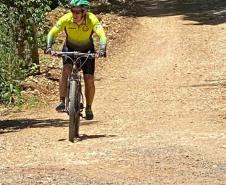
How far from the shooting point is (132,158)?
739cm

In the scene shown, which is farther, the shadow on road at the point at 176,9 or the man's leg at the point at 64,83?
the shadow on road at the point at 176,9

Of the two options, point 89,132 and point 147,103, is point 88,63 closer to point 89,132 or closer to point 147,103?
point 89,132

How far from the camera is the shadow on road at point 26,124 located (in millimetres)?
10664

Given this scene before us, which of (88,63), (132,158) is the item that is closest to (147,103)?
(88,63)

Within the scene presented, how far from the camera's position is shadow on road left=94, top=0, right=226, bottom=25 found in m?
27.1

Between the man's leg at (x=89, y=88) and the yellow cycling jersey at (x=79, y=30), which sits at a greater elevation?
the yellow cycling jersey at (x=79, y=30)

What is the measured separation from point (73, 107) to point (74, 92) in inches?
8.7

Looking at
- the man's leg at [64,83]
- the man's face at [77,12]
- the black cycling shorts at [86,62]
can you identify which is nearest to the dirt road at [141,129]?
the man's leg at [64,83]

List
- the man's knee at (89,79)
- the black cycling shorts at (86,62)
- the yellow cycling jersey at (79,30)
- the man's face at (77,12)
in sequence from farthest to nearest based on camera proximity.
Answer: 1. the man's knee at (89,79)
2. the black cycling shorts at (86,62)
3. the yellow cycling jersey at (79,30)
4. the man's face at (77,12)

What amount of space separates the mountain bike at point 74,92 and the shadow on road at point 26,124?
5.94 ft

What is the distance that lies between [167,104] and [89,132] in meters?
3.79

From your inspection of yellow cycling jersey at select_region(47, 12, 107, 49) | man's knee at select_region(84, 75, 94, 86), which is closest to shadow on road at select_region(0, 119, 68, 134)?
man's knee at select_region(84, 75, 94, 86)

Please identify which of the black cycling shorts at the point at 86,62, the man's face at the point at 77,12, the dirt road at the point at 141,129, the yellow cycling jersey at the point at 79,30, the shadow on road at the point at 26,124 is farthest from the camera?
the shadow on road at the point at 26,124

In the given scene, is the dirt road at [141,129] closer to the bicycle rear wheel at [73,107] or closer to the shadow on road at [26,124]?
the shadow on road at [26,124]
